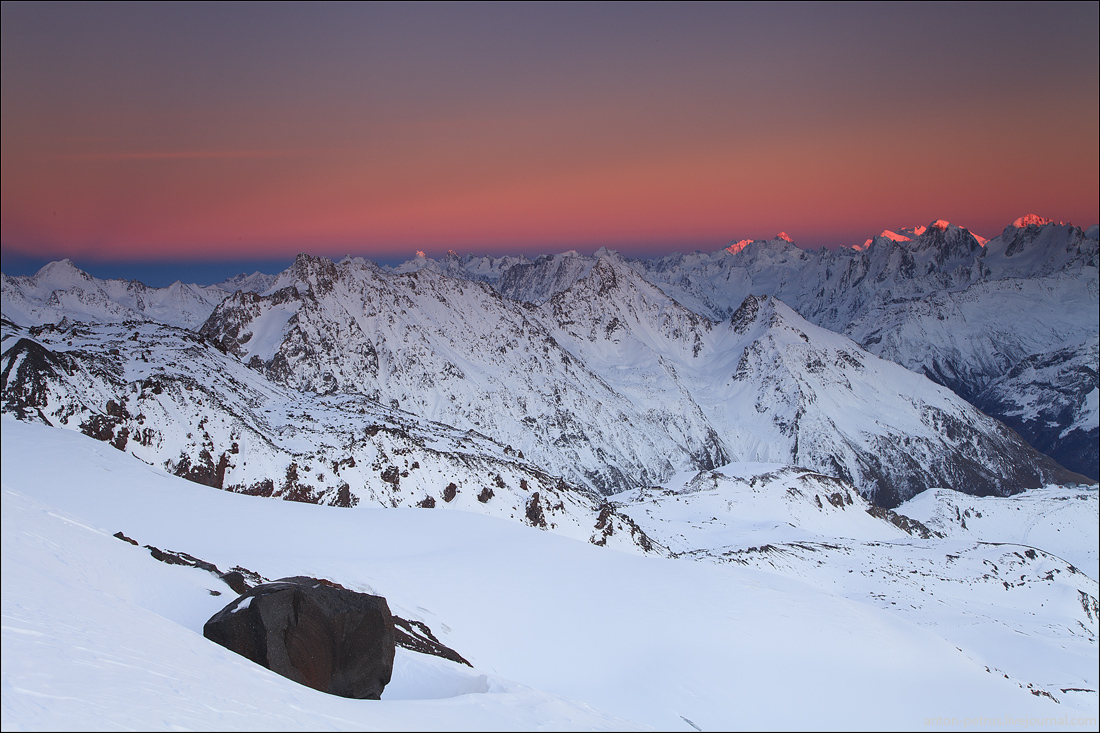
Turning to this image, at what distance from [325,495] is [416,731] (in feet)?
161

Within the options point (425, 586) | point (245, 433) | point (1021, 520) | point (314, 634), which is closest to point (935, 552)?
point (1021, 520)

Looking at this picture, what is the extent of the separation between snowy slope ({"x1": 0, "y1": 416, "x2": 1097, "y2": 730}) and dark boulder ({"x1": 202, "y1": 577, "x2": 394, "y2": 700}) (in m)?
0.91

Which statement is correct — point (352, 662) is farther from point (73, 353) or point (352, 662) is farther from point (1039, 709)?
point (73, 353)

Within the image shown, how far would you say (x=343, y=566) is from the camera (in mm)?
26812

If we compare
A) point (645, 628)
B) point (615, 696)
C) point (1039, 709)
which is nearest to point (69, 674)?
point (615, 696)

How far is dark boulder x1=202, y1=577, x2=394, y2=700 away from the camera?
12680mm

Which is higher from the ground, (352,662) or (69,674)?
(69,674)

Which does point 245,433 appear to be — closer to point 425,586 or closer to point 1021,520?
point 425,586

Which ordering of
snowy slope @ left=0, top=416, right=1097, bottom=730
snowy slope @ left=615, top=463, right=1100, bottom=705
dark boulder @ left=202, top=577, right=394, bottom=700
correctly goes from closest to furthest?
1. snowy slope @ left=0, top=416, right=1097, bottom=730
2. dark boulder @ left=202, top=577, right=394, bottom=700
3. snowy slope @ left=615, top=463, right=1100, bottom=705

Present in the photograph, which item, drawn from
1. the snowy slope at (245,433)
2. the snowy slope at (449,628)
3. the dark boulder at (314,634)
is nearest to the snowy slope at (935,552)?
the snowy slope at (449,628)

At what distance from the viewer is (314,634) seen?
1334 centimetres

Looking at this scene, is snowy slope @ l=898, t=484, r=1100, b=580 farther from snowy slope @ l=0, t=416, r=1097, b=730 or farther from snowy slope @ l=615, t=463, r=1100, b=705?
snowy slope @ l=0, t=416, r=1097, b=730

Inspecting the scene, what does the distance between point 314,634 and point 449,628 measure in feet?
36.0

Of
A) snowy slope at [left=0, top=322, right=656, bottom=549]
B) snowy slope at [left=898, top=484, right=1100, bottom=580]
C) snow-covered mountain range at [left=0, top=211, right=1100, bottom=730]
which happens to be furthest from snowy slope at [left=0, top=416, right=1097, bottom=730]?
snowy slope at [left=898, top=484, right=1100, bottom=580]
